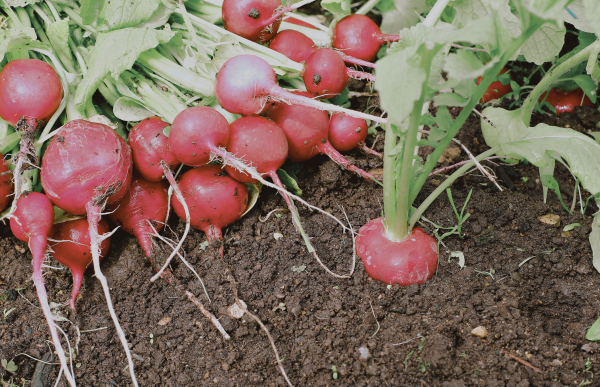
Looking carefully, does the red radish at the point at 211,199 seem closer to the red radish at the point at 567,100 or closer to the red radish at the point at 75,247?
the red radish at the point at 75,247

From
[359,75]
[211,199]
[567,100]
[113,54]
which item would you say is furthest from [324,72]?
[567,100]

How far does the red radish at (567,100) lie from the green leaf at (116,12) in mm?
1933

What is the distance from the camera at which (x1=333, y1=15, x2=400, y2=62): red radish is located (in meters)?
2.11

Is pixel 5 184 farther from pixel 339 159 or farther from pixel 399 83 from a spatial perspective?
pixel 399 83

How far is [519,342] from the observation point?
1.38 m

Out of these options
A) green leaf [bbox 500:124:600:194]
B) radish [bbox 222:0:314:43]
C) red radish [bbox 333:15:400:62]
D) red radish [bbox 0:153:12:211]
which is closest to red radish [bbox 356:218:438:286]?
green leaf [bbox 500:124:600:194]

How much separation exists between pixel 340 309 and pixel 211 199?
663 mm

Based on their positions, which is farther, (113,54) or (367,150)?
(367,150)

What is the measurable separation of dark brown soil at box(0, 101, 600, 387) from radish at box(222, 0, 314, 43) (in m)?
0.72

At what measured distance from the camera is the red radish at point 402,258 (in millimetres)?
1590

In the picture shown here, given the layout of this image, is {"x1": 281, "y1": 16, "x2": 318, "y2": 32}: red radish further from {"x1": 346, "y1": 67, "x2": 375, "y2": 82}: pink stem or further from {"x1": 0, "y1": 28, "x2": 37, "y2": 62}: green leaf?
{"x1": 0, "y1": 28, "x2": 37, "y2": 62}: green leaf

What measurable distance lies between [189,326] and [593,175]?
4.47 feet

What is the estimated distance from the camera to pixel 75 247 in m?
1.72

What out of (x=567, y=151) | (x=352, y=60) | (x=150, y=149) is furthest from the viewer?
(x=352, y=60)
